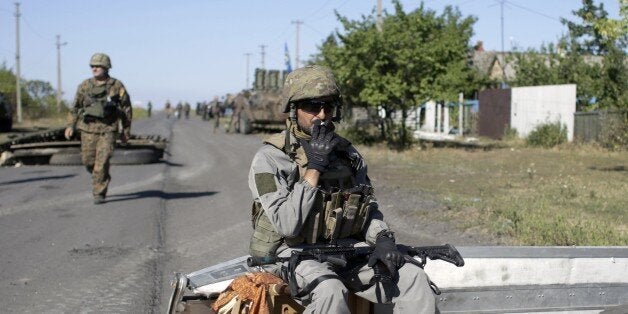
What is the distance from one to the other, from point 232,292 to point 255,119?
29.8m

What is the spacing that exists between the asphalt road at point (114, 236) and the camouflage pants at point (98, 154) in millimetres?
365

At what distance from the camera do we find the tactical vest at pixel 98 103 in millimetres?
10211

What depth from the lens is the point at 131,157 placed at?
16.4m

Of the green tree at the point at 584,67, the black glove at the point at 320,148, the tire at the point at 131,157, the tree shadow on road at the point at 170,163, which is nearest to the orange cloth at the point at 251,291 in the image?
the black glove at the point at 320,148

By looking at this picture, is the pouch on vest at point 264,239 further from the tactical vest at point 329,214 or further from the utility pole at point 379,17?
the utility pole at point 379,17

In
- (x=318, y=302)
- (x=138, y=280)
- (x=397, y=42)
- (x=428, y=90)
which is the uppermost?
(x=397, y=42)

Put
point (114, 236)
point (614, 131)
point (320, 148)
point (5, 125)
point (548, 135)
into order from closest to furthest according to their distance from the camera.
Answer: point (320, 148) < point (114, 236) < point (614, 131) < point (548, 135) < point (5, 125)

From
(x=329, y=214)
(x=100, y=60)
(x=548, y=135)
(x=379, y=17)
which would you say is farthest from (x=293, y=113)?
(x=548, y=135)

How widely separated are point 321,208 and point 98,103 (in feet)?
24.2

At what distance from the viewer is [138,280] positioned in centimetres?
609

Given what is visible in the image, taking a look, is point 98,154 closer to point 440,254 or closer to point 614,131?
point 440,254

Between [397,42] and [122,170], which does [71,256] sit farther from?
[397,42]

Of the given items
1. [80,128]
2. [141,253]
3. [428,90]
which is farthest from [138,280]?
[428,90]

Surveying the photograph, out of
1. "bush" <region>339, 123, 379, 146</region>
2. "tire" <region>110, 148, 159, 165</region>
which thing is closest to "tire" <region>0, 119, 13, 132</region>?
"bush" <region>339, 123, 379, 146</region>
